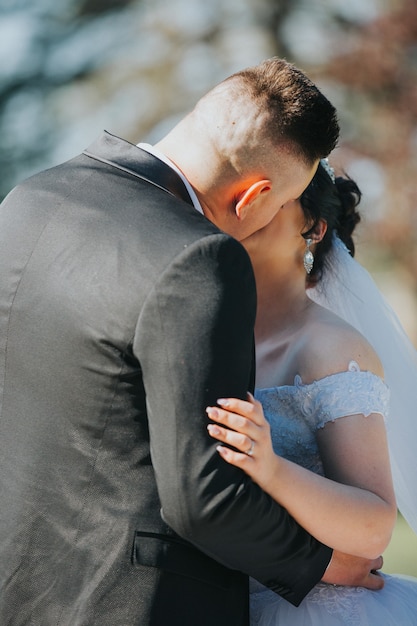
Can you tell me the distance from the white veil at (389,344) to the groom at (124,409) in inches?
42.5

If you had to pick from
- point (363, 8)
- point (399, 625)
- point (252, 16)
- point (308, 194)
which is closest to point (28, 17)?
point (252, 16)

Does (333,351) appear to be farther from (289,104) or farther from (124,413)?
(124,413)

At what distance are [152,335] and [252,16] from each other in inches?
591

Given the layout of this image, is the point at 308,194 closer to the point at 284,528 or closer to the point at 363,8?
the point at 284,528

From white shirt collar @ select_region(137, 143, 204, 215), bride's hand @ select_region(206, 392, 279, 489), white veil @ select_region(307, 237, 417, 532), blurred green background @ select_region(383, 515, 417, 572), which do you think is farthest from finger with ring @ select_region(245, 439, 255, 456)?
blurred green background @ select_region(383, 515, 417, 572)

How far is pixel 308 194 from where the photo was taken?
3348 mm

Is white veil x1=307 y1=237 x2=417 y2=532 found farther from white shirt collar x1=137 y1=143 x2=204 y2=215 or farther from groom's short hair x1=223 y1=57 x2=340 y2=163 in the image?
white shirt collar x1=137 y1=143 x2=204 y2=215

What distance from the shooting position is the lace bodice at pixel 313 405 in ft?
8.92

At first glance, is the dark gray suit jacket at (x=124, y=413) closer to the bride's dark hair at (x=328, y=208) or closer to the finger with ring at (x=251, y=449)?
the finger with ring at (x=251, y=449)

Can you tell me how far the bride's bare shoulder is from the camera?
2.86 metres

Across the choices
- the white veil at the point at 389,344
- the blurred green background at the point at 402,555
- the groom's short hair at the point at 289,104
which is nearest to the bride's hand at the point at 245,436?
the groom's short hair at the point at 289,104

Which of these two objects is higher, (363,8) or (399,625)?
(363,8)

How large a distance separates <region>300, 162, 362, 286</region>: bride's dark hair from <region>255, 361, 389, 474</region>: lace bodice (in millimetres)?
709

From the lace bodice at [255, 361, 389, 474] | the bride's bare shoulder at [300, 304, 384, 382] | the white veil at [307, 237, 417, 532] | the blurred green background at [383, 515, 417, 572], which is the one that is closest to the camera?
the lace bodice at [255, 361, 389, 474]
